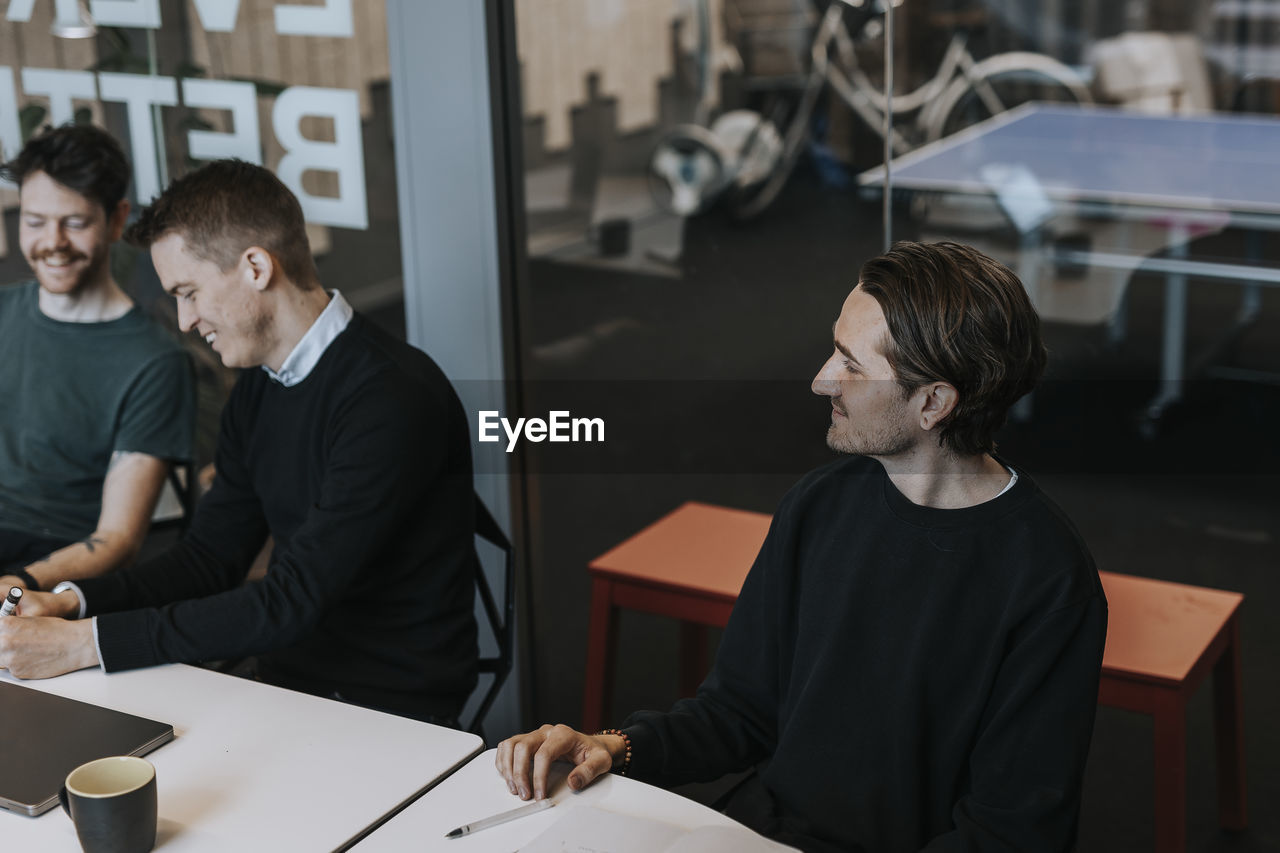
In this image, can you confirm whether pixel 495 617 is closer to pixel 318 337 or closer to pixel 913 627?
pixel 318 337

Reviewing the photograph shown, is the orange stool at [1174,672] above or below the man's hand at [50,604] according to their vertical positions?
below

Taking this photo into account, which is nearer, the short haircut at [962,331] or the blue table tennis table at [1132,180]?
the short haircut at [962,331]

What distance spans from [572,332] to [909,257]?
149 inches

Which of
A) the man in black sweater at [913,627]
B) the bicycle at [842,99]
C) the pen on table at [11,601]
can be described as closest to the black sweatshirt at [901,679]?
the man in black sweater at [913,627]

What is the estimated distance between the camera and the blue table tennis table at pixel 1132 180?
459 cm

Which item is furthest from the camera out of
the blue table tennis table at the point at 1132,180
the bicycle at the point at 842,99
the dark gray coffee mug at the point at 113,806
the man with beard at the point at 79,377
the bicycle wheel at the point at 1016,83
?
the bicycle wheel at the point at 1016,83

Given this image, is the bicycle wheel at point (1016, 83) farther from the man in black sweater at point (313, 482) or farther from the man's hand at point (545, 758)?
the man's hand at point (545, 758)

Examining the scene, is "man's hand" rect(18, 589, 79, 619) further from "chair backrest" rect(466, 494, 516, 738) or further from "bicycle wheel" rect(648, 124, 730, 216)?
"bicycle wheel" rect(648, 124, 730, 216)

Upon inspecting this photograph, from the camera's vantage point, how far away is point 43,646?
5.65 ft

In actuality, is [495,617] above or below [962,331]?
below

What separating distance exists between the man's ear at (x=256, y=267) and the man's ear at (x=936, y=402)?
40.8 inches

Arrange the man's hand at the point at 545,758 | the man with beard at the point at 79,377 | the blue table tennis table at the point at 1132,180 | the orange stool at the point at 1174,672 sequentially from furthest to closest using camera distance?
1. the blue table tennis table at the point at 1132,180
2. the man with beard at the point at 79,377
3. the orange stool at the point at 1174,672
4. the man's hand at the point at 545,758

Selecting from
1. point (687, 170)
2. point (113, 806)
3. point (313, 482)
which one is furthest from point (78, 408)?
point (687, 170)

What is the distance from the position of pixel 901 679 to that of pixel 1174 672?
84 centimetres
